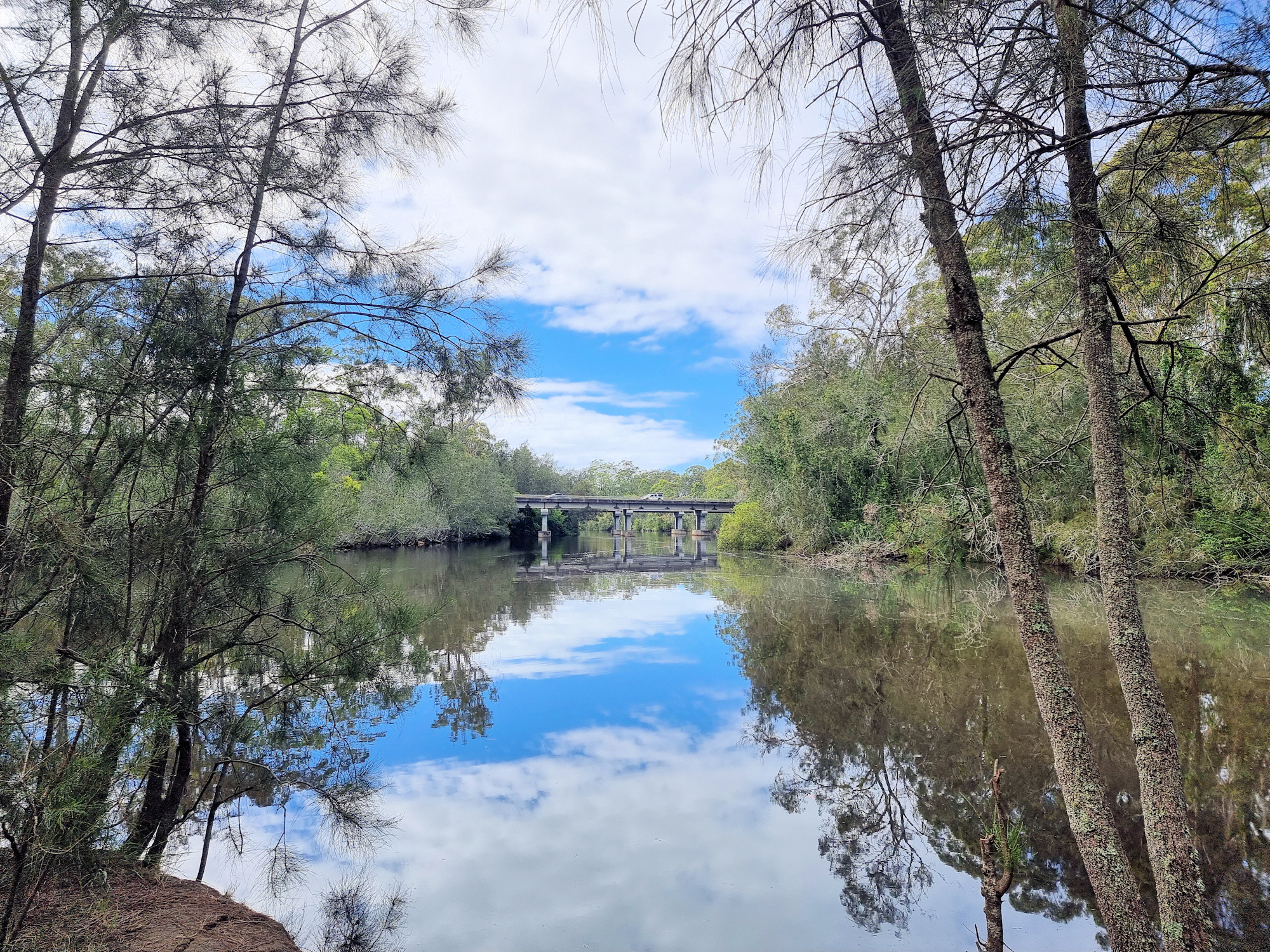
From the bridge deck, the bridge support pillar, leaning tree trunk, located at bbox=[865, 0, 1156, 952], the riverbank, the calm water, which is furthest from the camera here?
the bridge support pillar

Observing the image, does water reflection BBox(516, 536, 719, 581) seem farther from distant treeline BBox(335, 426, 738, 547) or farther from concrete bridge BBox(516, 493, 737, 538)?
concrete bridge BBox(516, 493, 737, 538)

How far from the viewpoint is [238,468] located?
3.20m

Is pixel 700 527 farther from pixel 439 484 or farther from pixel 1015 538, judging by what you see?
pixel 1015 538

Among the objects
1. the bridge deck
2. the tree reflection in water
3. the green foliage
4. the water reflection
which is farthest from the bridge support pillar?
the tree reflection in water

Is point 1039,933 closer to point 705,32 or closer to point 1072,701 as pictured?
point 1072,701

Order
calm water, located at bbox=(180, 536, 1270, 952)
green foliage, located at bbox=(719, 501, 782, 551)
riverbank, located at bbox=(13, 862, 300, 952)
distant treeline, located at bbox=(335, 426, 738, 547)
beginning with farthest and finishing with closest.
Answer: green foliage, located at bbox=(719, 501, 782, 551)
distant treeline, located at bbox=(335, 426, 738, 547)
calm water, located at bbox=(180, 536, 1270, 952)
riverbank, located at bbox=(13, 862, 300, 952)

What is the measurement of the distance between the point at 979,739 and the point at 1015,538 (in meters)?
3.61

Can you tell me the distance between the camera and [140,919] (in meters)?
2.29

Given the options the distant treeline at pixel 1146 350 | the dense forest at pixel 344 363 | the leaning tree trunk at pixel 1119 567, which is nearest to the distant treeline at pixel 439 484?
the dense forest at pixel 344 363

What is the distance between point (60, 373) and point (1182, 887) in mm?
4527

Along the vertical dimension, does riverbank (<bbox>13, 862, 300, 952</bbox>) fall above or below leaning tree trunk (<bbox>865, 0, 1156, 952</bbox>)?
below

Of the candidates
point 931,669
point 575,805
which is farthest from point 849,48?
point 931,669

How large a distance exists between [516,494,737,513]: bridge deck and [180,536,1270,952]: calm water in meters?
33.5

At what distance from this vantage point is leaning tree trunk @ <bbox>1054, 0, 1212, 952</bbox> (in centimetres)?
208
